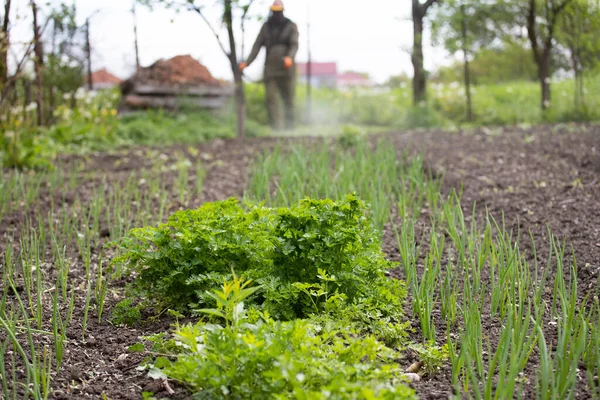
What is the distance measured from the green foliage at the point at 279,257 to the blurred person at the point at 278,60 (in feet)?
22.2

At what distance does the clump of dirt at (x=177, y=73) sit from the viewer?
11070 millimetres

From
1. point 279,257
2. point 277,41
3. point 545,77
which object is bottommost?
point 279,257

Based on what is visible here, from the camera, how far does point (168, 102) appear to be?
10.8 metres

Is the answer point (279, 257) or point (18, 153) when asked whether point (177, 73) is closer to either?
point (18, 153)

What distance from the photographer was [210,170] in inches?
246

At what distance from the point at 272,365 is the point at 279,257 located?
833mm

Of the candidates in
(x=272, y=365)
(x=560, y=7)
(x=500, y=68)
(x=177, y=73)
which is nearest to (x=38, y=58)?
(x=177, y=73)

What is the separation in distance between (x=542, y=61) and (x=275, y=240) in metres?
9.84

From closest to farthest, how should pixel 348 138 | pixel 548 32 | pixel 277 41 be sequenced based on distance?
pixel 348 138
pixel 277 41
pixel 548 32

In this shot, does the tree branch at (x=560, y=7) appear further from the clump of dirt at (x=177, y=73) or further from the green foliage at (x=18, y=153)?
the green foliage at (x=18, y=153)

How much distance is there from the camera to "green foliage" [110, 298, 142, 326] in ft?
8.22

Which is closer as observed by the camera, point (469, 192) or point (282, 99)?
point (469, 192)

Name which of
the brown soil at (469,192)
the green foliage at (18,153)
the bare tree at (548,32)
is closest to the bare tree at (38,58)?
the green foliage at (18,153)

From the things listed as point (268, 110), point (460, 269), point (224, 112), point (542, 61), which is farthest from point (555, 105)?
point (460, 269)
